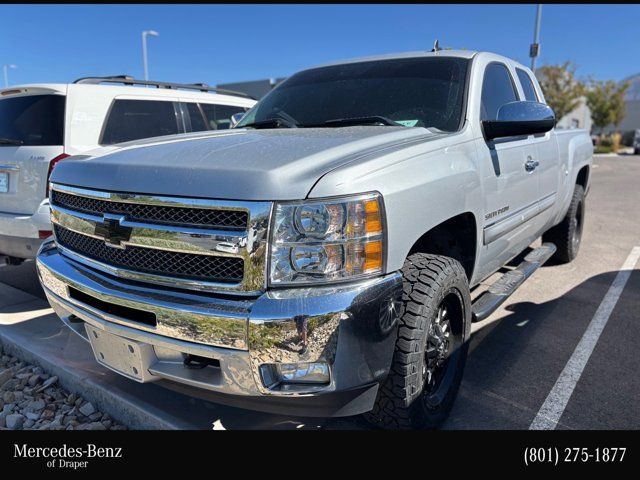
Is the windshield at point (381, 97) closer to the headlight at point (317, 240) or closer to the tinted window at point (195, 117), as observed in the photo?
the headlight at point (317, 240)

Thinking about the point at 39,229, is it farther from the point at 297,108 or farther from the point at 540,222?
the point at 540,222

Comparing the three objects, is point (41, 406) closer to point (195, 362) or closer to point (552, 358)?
point (195, 362)

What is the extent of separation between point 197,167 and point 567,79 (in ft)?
123

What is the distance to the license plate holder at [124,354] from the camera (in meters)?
2.02

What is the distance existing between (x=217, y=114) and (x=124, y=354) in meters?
4.24

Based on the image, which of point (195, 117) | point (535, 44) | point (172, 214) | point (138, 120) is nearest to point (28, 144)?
point (138, 120)

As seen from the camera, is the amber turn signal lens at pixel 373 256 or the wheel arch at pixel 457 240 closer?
the amber turn signal lens at pixel 373 256

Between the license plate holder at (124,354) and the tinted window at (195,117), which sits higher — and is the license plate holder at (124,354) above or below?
below

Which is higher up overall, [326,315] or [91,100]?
[91,100]

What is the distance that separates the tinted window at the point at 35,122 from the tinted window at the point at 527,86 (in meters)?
3.83

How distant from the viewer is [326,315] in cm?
172

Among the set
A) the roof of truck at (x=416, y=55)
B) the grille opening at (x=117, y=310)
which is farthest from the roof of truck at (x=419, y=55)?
the grille opening at (x=117, y=310)

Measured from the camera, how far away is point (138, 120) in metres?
4.87
